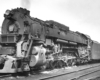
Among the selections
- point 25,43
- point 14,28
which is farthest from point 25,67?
point 14,28

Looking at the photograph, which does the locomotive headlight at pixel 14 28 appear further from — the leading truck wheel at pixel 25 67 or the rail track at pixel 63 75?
the rail track at pixel 63 75

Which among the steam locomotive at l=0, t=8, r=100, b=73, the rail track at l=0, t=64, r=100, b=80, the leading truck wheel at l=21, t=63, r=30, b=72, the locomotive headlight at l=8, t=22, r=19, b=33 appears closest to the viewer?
the rail track at l=0, t=64, r=100, b=80

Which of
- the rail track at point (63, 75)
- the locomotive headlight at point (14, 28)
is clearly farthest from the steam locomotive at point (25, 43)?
the rail track at point (63, 75)

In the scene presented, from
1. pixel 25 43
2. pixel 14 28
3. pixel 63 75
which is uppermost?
pixel 14 28

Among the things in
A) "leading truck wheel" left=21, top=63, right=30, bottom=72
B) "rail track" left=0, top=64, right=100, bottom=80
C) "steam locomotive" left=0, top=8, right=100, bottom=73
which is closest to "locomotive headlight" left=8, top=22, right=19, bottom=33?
"steam locomotive" left=0, top=8, right=100, bottom=73

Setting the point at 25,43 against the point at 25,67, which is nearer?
the point at 25,67

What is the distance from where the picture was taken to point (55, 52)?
9.20 meters

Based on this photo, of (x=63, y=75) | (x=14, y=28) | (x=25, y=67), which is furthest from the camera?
(x=14, y=28)

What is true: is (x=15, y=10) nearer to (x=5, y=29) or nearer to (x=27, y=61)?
(x=5, y=29)

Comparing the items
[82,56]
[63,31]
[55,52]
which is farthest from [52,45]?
[82,56]

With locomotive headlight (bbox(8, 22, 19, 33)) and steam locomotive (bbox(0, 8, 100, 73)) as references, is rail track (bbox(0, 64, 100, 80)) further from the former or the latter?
locomotive headlight (bbox(8, 22, 19, 33))

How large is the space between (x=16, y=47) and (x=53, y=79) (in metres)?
2.74

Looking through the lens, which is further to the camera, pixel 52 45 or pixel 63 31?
pixel 63 31

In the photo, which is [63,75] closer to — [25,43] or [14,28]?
[25,43]
